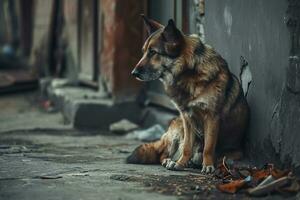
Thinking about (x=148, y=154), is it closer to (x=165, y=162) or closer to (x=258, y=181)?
(x=165, y=162)

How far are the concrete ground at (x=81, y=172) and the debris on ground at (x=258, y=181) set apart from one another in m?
0.10

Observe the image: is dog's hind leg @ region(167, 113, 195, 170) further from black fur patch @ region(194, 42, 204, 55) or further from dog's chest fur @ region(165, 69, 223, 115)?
black fur patch @ region(194, 42, 204, 55)

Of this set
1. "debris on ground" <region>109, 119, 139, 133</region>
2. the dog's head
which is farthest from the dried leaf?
"debris on ground" <region>109, 119, 139, 133</region>

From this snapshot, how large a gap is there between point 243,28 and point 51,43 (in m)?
7.78

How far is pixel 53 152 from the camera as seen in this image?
8117 mm

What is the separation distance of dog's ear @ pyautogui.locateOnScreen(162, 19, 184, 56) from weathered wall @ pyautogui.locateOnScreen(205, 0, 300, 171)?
0.75 m

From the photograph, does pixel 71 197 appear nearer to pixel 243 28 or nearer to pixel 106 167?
pixel 106 167

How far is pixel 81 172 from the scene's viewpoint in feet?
21.5

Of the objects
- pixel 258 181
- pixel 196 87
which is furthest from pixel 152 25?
pixel 258 181

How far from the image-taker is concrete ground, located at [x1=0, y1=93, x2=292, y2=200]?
18.4 feet

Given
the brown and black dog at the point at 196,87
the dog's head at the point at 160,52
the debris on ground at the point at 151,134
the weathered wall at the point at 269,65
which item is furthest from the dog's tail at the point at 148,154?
the debris on ground at the point at 151,134

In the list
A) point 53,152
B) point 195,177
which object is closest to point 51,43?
point 53,152

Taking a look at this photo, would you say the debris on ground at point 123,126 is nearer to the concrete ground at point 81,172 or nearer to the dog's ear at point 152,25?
the concrete ground at point 81,172

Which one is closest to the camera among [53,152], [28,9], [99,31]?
[53,152]
